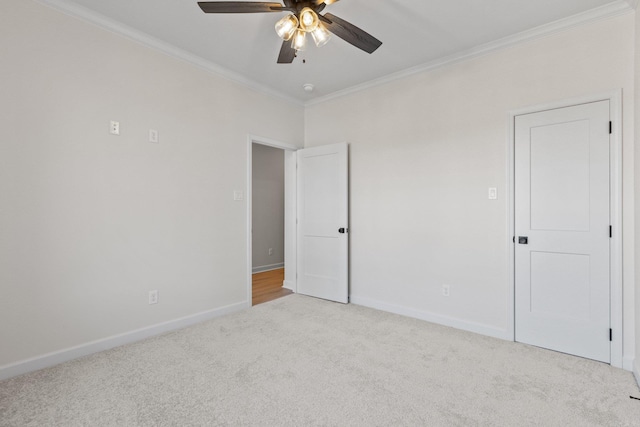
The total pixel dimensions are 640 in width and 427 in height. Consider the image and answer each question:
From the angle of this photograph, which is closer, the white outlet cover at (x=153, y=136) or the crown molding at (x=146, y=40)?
the crown molding at (x=146, y=40)

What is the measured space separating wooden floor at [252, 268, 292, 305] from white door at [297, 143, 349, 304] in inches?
13.6

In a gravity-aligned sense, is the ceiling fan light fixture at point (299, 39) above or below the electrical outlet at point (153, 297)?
above

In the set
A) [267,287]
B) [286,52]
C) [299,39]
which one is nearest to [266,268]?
[267,287]

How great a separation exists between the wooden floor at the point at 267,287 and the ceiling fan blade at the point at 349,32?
314 cm

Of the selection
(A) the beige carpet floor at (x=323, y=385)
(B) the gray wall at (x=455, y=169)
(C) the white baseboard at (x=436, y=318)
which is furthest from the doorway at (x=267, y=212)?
(A) the beige carpet floor at (x=323, y=385)

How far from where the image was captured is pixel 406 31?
8.95 ft

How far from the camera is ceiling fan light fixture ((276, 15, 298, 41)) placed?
1982 mm

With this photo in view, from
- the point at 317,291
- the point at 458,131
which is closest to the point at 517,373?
the point at 458,131

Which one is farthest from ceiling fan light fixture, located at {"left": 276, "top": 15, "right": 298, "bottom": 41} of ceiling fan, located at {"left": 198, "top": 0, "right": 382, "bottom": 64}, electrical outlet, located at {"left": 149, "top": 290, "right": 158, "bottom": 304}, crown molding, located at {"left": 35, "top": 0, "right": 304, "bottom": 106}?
electrical outlet, located at {"left": 149, "top": 290, "right": 158, "bottom": 304}

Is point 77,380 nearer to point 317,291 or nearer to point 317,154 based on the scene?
point 317,291

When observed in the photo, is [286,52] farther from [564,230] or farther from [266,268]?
[266,268]

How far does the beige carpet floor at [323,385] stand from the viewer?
1788mm

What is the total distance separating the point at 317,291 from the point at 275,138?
2127 millimetres

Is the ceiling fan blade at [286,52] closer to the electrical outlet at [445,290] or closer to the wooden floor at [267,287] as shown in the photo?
the electrical outlet at [445,290]
